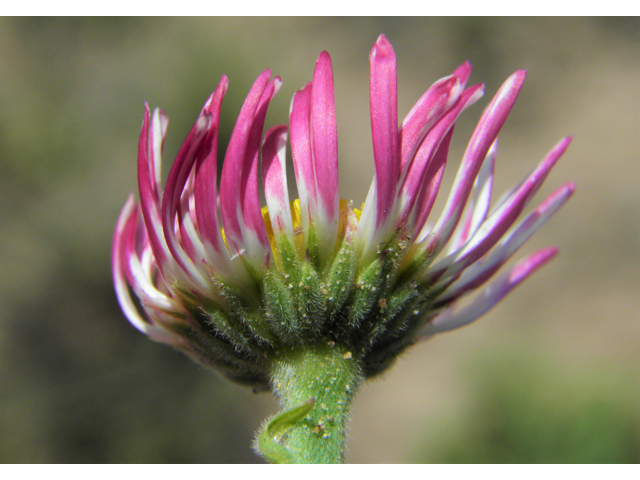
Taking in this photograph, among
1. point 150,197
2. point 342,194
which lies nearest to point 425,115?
point 150,197

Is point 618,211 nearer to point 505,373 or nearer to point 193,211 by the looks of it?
point 505,373

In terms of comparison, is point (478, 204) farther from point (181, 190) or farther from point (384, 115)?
point (181, 190)

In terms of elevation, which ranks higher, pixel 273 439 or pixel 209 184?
pixel 209 184

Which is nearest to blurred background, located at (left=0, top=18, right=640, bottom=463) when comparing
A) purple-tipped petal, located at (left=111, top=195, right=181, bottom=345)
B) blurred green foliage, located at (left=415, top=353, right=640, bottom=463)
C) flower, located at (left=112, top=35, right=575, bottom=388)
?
blurred green foliage, located at (left=415, top=353, right=640, bottom=463)

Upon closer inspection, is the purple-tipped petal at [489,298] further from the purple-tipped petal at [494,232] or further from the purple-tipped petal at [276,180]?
the purple-tipped petal at [276,180]

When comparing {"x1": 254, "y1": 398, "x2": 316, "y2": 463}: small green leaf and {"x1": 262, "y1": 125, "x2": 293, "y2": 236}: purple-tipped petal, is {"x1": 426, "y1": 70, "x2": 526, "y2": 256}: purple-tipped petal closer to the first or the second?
{"x1": 262, "y1": 125, "x2": 293, "y2": 236}: purple-tipped petal
